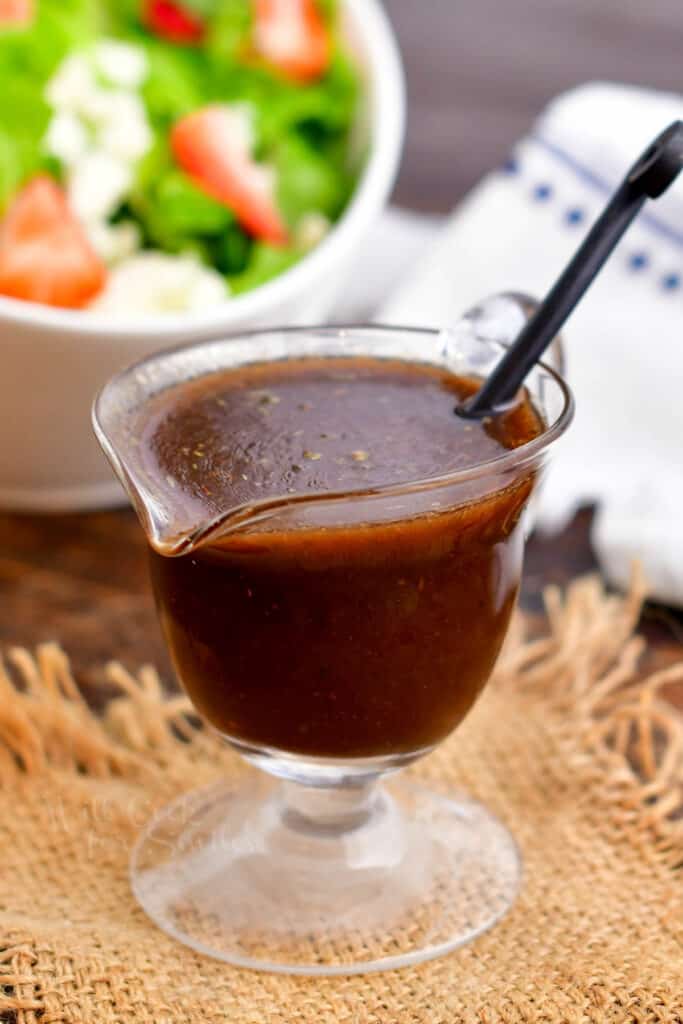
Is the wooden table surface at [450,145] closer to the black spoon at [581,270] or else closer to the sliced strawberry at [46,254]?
the sliced strawberry at [46,254]

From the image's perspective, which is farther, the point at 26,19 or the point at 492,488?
the point at 26,19

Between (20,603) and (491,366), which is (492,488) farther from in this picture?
A: (20,603)

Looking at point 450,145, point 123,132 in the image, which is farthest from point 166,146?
point 450,145

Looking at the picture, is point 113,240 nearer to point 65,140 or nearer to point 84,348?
point 65,140

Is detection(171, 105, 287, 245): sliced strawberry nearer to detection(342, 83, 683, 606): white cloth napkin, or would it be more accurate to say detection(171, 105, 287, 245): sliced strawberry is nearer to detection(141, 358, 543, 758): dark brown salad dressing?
detection(342, 83, 683, 606): white cloth napkin

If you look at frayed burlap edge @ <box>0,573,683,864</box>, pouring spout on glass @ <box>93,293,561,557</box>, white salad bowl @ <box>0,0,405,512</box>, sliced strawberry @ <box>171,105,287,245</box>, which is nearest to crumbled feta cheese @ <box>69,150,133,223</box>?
sliced strawberry @ <box>171,105,287,245</box>

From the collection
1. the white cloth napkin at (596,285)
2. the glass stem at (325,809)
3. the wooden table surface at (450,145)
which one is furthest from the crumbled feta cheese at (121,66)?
the glass stem at (325,809)

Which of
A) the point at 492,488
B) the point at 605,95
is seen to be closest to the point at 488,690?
the point at 492,488

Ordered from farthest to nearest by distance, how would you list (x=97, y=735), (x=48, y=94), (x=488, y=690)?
(x=48, y=94) → (x=488, y=690) → (x=97, y=735)
